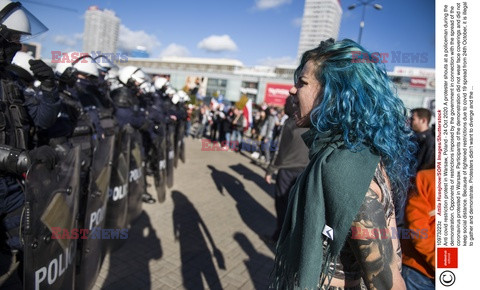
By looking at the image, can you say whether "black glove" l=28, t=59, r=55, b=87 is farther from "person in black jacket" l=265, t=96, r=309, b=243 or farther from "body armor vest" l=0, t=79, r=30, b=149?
"person in black jacket" l=265, t=96, r=309, b=243

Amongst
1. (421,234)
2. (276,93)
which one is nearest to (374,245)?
(421,234)

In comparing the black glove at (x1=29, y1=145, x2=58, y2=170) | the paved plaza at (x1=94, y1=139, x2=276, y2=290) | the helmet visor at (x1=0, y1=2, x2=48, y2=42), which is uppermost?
the helmet visor at (x1=0, y1=2, x2=48, y2=42)

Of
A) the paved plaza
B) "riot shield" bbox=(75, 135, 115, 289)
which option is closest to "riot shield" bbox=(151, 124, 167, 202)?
the paved plaza

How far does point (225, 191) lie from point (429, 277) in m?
5.54

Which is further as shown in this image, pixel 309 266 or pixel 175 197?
pixel 175 197

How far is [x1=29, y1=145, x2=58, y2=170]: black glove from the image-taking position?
1900mm

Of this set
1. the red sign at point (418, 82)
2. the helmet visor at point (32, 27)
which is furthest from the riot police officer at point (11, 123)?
the red sign at point (418, 82)

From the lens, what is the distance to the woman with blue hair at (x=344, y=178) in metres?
1.02

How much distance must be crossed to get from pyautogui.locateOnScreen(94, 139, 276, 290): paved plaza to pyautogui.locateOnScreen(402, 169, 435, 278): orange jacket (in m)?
1.68

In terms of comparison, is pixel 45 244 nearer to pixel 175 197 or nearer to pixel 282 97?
pixel 175 197

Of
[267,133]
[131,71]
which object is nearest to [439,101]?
[131,71]

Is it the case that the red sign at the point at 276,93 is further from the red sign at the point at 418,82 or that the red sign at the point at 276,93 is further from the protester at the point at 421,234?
the protester at the point at 421,234

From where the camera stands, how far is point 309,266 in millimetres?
1046

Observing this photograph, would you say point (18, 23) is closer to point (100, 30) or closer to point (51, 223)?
point (51, 223)
